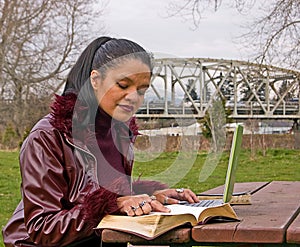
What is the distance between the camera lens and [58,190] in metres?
1.91

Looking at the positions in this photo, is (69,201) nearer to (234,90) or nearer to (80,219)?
(80,219)

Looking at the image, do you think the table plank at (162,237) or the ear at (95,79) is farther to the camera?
the ear at (95,79)

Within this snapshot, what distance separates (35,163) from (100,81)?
0.32 metres

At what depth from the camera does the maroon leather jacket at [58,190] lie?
71.1 inches

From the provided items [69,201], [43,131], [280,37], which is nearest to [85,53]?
[43,131]

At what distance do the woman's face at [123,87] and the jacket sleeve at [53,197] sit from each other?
18 cm

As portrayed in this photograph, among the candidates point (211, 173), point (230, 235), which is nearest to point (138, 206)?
point (230, 235)

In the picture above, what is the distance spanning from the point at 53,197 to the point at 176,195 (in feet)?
1.53

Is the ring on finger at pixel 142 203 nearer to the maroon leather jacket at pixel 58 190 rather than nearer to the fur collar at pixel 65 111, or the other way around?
the maroon leather jacket at pixel 58 190

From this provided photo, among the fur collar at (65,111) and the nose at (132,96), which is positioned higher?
the nose at (132,96)

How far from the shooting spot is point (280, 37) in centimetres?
1047

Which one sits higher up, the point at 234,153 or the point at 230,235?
the point at 234,153

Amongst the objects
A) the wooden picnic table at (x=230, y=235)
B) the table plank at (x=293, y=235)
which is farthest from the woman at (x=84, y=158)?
the table plank at (x=293, y=235)

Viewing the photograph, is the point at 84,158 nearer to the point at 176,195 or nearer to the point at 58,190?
the point at 58,190
